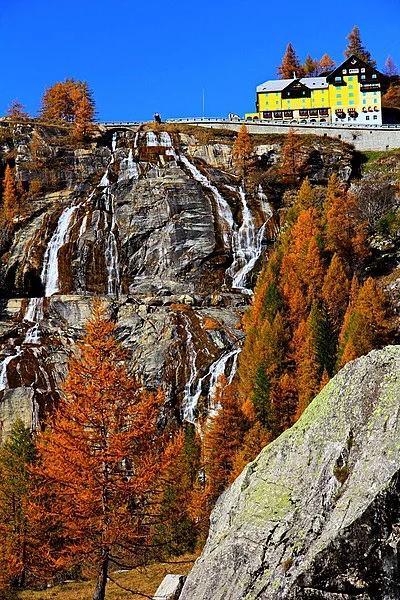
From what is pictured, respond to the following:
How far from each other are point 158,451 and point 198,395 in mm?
35715

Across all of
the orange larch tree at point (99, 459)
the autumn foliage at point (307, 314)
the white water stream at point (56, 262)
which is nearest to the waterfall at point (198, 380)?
the autumn foliage at point (307, 314)

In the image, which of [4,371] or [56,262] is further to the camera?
[56,262]

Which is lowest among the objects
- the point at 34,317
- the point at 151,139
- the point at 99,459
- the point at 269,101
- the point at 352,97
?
the point at 99,459

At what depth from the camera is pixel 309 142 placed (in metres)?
94.5

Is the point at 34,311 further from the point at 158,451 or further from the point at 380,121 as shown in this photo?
the point at 380,121

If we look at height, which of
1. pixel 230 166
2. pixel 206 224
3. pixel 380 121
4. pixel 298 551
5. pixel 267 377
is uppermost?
pixel 380 121

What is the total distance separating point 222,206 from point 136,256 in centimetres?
1286

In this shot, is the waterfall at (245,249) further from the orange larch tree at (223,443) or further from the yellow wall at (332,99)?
the yellow wall at (332,99)

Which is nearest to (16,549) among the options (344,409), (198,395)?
(344,409)

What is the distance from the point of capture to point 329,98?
112m

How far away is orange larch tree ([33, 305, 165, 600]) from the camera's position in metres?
19.4

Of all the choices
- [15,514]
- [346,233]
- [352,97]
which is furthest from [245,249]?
[352,97]

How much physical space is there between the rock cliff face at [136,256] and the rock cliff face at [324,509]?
148ft

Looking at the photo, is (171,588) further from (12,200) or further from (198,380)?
(12,200)
